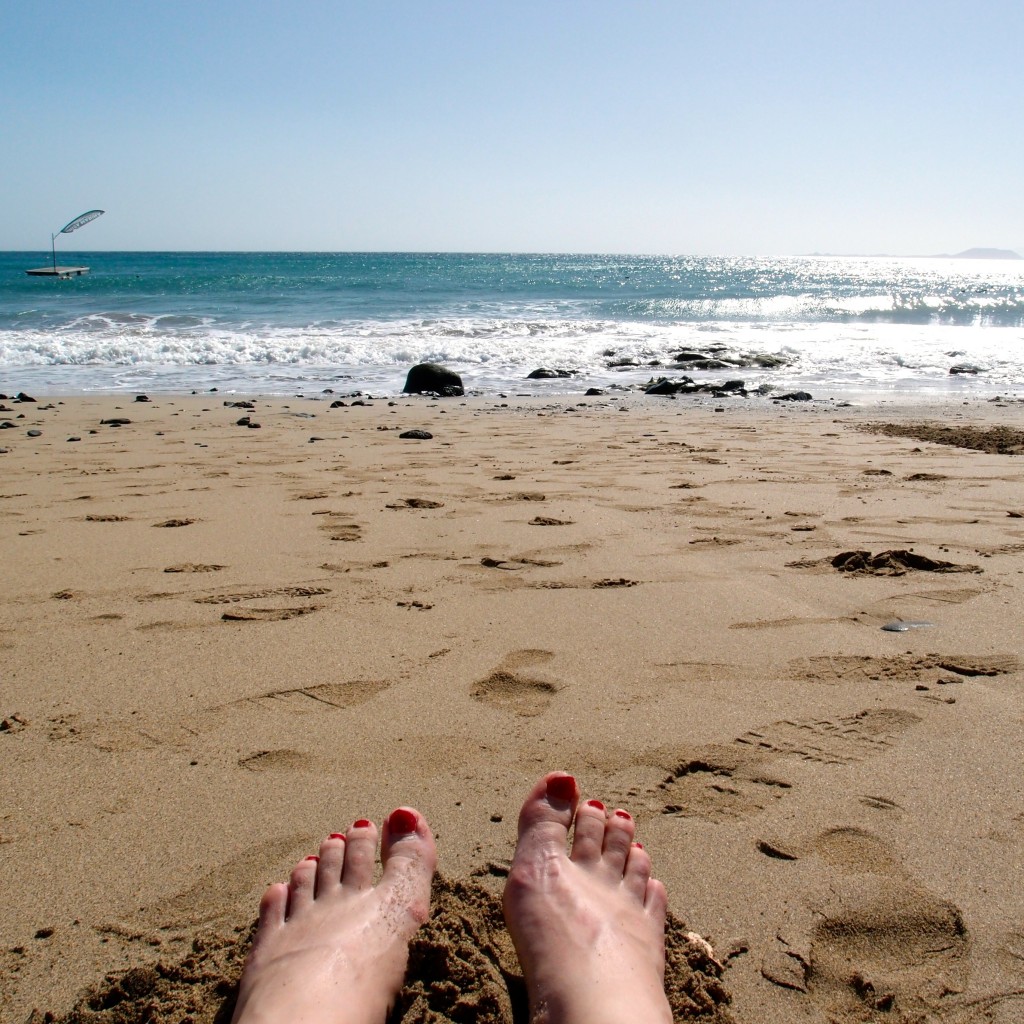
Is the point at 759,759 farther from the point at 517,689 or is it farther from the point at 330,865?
the point at 330,865

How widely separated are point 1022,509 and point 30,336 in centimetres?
1389

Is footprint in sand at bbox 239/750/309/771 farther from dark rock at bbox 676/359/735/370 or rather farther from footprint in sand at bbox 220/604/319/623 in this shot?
dark rock at bbox 676/359/735/370

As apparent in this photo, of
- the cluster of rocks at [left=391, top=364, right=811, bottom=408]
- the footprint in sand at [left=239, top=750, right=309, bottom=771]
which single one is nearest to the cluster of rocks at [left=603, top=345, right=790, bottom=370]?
the cluster of rocks at [left=391, top=364, right=811, bottom=408]

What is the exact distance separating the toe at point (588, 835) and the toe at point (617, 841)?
0.01 m

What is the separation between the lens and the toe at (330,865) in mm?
1394

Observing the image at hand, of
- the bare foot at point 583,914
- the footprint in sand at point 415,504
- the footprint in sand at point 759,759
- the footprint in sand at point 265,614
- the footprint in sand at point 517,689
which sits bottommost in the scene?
the bare foot at point 583,914

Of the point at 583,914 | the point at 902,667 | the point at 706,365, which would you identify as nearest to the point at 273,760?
the point at 583,914

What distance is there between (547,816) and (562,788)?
58 millimetres

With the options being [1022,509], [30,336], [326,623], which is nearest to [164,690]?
[326,623]

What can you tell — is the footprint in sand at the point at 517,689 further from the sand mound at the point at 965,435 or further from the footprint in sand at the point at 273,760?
the sand mound at the point at 965,435

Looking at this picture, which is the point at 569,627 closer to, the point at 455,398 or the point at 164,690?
the point at 164,690

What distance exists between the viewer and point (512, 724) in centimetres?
180

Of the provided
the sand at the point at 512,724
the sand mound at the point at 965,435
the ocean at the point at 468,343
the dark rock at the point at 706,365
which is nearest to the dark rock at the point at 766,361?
the ocean at the point at 468,343

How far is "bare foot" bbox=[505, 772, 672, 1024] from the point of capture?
120 cm
